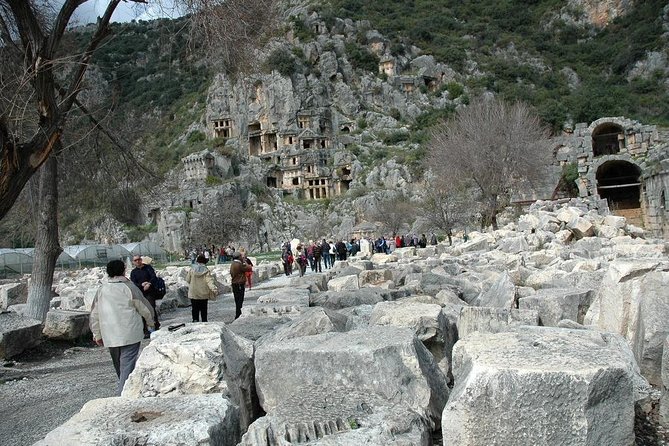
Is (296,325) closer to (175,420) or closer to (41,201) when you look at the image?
(175,420)

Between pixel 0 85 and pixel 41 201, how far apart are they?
3523 mm

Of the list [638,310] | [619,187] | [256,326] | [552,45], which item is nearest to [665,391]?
[638,310]

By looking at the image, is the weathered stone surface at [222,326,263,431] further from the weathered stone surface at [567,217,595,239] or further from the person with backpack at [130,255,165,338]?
the weathered stone surface at [567,217,595,239]

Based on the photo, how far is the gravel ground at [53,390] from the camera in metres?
3.38

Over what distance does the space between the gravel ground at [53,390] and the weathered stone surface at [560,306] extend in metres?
1.76

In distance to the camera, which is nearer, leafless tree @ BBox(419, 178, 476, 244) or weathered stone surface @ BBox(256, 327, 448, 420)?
weathered stone surface @ BBox(256, 327, 448, 420)

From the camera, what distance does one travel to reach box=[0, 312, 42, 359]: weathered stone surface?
24.1 ft

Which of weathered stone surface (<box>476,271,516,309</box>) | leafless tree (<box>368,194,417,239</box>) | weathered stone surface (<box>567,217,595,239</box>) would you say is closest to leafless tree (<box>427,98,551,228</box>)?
weathered stone surface (<box>567,217,595,239</box>)

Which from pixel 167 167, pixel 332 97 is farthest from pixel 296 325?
pixel 332 97

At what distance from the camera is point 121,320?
15.3 ft

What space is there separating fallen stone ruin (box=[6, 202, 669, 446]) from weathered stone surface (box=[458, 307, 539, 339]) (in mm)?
11

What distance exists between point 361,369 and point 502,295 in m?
3.29

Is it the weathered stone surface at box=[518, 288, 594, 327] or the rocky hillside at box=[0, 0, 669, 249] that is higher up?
the rocky hillside at box=[0, 0, 669, 249]

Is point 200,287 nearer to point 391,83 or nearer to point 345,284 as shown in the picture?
point 345,284
